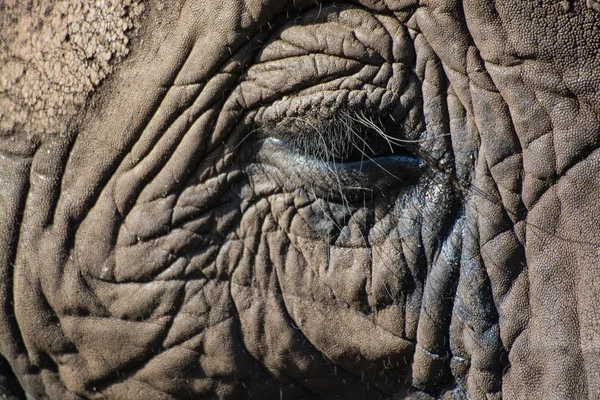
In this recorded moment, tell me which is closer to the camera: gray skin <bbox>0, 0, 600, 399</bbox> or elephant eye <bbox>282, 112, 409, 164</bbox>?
gray skin <bbox>0, 0, 600, 399</bbox>

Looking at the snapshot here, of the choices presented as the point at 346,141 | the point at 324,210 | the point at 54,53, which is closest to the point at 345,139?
the point at 346,141

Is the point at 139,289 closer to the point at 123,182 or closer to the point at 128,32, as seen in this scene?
the point at 123,182

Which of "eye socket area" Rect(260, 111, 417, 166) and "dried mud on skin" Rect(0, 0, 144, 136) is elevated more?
"dried mud on skin" Rect(0, 0, 144, 136)

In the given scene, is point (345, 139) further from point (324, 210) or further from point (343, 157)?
point (324, 210)

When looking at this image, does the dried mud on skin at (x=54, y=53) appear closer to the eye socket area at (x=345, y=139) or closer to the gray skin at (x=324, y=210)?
the gray skin at (x=324, y=210)

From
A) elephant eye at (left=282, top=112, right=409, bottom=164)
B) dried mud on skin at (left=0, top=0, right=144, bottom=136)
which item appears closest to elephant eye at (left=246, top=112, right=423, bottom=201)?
elephant eye at (left=282, top=112, right=409, bottom=164)

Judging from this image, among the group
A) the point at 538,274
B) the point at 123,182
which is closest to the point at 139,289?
the point at 123,182

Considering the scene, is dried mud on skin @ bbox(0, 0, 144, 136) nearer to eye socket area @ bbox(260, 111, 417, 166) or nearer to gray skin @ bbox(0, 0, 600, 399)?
gray skin @ bbox(0, 0, 600, 399)
